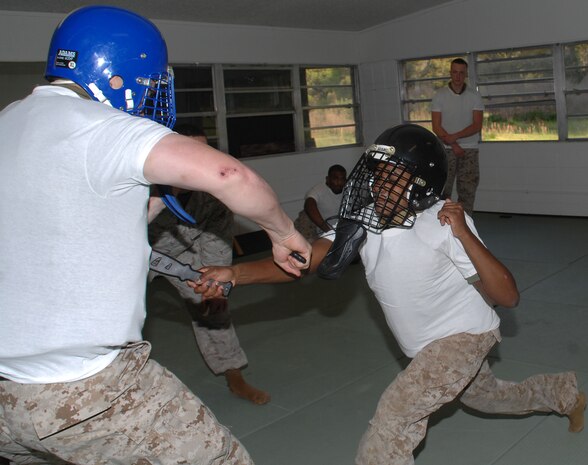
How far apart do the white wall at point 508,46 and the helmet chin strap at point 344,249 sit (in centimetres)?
805

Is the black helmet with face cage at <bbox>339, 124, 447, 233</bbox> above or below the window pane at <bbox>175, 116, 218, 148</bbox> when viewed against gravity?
below

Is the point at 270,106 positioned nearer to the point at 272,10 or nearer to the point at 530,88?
the point at 272,10

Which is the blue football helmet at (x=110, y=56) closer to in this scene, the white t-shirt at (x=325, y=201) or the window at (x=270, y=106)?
the white t-shirt at (x=325, y=201)

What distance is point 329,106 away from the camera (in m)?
12.2

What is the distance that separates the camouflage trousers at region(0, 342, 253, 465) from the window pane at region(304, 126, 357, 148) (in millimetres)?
10014

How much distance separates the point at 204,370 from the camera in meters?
5.11

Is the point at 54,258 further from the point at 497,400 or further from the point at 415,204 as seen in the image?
the point at 497,400

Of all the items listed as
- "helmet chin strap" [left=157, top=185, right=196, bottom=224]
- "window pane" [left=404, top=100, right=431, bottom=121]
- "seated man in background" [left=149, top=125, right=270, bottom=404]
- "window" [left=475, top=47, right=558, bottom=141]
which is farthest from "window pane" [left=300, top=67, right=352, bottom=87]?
"helmet chin strap" [left=157, top=185, right=196, bottom=224]

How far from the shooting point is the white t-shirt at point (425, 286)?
279 centimetres

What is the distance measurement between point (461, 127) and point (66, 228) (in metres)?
7.84

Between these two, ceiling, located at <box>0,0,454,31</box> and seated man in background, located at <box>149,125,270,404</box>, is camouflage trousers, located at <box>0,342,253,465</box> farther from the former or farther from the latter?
ceiling, located at <box>0,0,454,31</box>

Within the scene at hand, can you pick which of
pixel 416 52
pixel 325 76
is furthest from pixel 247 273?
pixel 325 76

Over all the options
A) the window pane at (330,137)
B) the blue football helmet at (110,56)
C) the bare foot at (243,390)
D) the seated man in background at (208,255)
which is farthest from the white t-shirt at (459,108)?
the blue football helmet at (110,56)

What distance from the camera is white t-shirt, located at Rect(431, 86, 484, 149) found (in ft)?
28.9
